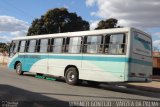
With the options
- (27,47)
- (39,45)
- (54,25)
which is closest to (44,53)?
(39,45)

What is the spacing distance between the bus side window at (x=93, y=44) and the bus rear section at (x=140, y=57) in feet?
6.06

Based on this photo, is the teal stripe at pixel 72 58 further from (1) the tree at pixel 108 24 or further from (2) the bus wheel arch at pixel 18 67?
(1) the tree at pixel 108 24

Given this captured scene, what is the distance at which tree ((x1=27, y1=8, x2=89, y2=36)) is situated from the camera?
49.8 meters

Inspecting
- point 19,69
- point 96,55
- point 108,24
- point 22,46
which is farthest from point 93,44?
point 108,24

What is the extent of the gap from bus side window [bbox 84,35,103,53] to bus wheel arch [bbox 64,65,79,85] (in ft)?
4.25

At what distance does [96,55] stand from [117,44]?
4.94 ft

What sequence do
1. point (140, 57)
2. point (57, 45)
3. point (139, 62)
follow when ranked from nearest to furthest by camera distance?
1. point (139, 62)
2. point (140, 57)
3. point (57, 45)

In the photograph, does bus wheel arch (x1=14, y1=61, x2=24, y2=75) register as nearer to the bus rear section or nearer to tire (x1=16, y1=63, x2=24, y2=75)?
tire (x1=16, y1=63, x2=24, y2=75)

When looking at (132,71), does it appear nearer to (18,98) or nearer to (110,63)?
(110,63)

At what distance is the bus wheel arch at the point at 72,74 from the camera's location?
1745 centimetres

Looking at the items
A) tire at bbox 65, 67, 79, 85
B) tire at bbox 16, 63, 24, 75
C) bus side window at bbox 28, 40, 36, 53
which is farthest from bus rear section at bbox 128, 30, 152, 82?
tire at bbox 16, 63, 24, 75

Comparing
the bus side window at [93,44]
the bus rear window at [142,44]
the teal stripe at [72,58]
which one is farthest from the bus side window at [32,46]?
the bus rear window at [142,44]

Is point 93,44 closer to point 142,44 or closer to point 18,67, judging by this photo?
point 142,44

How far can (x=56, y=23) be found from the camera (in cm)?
5009
